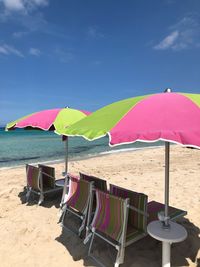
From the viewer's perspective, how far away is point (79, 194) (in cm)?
449

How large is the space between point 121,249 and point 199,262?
117cm

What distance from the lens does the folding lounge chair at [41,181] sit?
19.2ft

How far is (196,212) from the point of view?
5258 millimetres

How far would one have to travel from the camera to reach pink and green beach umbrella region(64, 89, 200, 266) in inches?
90.4

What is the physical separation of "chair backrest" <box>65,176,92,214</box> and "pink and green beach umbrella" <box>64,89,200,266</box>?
1.37 meters

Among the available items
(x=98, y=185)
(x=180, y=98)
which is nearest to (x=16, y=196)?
(x=98, y=185)

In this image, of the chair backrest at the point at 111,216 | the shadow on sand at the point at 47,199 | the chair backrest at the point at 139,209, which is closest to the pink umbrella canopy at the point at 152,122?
the chair backrest at the point at 111,216

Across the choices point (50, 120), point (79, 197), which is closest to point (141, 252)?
point (79, 197)

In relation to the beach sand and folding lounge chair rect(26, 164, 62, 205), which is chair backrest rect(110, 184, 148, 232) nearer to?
the beach sand

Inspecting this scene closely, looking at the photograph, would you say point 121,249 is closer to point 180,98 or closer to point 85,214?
point 85,214

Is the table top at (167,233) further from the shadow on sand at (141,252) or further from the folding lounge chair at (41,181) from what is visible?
the folding lounge chair at (41,181)

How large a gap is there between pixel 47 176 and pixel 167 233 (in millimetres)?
Result: 3640

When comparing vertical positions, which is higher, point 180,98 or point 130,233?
point 180,98

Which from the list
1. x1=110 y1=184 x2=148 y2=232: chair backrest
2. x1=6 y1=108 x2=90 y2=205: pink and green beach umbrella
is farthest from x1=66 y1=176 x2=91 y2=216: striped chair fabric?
x1=110 y1=184 x2=148 y2=232: chair backrest
